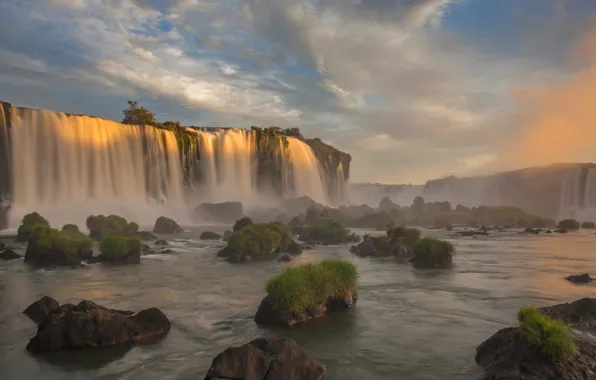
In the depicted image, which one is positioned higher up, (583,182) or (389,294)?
(583,182)

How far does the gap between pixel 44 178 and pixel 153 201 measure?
50.9ft

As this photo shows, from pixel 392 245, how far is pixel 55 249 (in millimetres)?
22190

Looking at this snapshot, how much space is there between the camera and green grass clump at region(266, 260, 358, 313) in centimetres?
1302

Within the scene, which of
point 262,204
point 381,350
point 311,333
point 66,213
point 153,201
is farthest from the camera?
point 262,204

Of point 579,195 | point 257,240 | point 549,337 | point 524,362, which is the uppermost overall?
point 579,195

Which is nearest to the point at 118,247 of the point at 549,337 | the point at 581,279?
the point at 549,337

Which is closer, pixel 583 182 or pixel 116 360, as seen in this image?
pixel 116 360

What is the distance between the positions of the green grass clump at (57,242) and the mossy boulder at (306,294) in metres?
17.9

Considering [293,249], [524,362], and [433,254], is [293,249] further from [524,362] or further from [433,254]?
[524,362]

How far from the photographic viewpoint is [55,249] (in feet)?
85.1

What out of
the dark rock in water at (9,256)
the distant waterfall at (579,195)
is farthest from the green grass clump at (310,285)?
the distant waterfall at (579,195)

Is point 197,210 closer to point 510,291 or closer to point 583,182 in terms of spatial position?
point 510,291

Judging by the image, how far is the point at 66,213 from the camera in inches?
2063

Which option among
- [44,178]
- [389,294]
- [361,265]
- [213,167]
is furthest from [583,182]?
[44,178]
